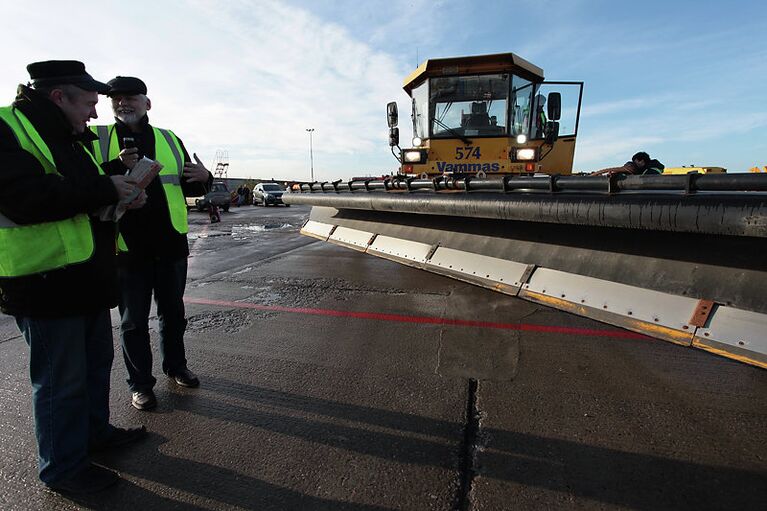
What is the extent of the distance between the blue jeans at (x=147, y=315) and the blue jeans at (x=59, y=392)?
0.56 m

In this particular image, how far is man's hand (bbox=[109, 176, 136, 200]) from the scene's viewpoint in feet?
5.85

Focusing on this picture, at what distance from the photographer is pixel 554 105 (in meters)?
5.63

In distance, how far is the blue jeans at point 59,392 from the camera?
169 cm

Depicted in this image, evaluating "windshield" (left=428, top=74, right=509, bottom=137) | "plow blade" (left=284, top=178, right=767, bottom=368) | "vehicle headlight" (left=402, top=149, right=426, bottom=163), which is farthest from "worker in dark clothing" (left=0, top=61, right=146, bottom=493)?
"windshield" (left=428, top=74, right=509, bottom=137)

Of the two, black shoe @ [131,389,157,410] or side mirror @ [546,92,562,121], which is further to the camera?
side mirror @ [546,92,562,121]

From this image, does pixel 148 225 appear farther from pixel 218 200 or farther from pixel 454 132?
pixel 218 200

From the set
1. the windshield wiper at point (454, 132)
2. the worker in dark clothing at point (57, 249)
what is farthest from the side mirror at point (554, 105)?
the worker in dark clothing at point (57, 249)

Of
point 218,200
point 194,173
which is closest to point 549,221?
point 194,173

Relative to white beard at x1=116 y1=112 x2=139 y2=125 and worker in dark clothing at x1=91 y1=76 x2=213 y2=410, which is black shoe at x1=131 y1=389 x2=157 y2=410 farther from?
white beard at x1=116 y1=112 x2=139 y2=125

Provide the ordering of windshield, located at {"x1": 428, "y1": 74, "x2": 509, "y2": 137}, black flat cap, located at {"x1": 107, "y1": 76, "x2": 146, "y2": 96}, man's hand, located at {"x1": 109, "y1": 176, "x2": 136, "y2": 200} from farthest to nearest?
windshield, located at {"x1": 428, "y1": 74, "x2": 509, "y2": 137}, black flat cap, located at {"x1": 107, "y1": 76, "x2": 146, "y2": 96}, man's hand, located at {"x1": 109, "y1": 176, "x2": 136, "y2": 200}

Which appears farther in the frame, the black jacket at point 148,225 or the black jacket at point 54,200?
the black jacket at point 148,225

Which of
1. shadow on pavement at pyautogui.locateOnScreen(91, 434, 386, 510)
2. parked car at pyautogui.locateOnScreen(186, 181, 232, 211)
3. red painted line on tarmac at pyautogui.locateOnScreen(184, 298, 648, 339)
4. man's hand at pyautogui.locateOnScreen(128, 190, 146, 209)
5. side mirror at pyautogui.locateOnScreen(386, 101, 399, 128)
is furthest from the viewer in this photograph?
parked car at pyautogui.locateOnScreen(186, 181, 232, 211)

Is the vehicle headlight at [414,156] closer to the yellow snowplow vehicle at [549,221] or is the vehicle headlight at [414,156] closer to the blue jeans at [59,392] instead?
the yellow snowplow vehicle at [549,221]

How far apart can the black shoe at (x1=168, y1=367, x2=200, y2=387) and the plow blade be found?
2.51m
